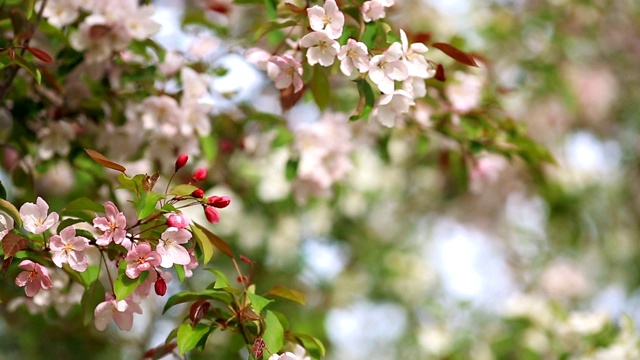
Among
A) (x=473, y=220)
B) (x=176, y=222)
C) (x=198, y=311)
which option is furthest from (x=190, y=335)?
(x=473, y=220)

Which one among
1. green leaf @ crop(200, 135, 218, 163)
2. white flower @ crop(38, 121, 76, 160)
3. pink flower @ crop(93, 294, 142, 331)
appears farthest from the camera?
green leaf @ crop(200, 135, 218, 163)

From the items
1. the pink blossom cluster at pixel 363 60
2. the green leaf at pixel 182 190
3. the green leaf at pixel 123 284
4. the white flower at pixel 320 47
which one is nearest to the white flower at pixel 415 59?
the pink blossom cluster at pixel 363 60

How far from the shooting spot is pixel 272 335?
1.08 meters

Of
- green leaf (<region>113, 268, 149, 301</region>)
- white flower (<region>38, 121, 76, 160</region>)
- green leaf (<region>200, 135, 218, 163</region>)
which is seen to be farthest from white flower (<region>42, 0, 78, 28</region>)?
green leaf (<region>113, 268, 149, 301</region>)

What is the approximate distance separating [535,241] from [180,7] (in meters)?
1.86

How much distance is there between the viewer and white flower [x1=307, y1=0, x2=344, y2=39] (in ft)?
3.80

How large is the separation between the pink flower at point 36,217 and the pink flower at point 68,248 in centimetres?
2

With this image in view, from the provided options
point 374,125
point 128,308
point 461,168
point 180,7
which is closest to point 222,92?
point 374,125

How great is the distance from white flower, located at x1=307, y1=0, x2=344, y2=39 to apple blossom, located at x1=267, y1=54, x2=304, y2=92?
0.28 feet

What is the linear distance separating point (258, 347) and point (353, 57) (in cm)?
41

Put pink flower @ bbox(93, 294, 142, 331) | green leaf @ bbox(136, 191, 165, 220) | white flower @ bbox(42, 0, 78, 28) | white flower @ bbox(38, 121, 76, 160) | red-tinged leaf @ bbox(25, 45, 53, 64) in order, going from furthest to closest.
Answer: white flower @ bbox(38, 121, 76, 160) < white flower @ bbox(42, 0, 78, 28) < red-tinged leaf @ bbox(25, 45, 53, 64) < pink flower @ bbox(93, 294, 142, 331) < green leaf @ bbox(136, 191, 165, 220)

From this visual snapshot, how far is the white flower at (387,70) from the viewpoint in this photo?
1.18 meters

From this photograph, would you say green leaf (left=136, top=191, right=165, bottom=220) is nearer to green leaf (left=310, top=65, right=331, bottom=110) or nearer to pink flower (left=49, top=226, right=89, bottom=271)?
pink flower (left=49, top=226, right=89, bottom=271)

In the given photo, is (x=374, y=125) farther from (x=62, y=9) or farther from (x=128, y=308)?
(x=128, y=308)
